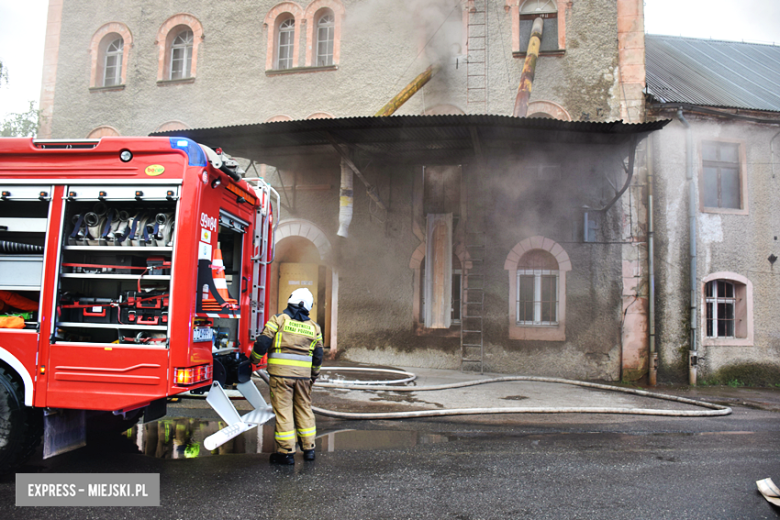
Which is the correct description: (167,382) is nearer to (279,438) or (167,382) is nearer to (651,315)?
(279,438)

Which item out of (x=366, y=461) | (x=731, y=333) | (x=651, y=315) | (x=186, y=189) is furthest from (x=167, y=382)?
(x=731, y=333)

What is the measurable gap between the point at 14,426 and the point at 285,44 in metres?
11.1

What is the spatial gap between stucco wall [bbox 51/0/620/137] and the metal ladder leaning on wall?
2189 mm

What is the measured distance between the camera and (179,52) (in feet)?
43.4

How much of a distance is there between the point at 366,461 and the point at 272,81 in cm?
1034

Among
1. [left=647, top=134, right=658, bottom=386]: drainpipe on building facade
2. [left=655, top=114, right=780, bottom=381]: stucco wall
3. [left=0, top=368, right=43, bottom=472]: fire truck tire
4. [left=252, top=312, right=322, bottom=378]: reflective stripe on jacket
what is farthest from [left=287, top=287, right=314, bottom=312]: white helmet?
[left=655, top=114, right=780, bottom=381]: stucco wall

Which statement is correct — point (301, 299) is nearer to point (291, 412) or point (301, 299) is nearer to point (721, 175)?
point (291, 412)

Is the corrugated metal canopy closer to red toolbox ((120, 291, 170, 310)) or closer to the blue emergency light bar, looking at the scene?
the blue emergency light bar

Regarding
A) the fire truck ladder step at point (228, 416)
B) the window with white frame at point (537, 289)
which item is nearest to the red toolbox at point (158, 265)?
the fire truck ladder step at point (228, 416)

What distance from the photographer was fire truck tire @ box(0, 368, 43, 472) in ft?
12.5

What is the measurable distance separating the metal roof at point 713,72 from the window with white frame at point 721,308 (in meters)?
3.90

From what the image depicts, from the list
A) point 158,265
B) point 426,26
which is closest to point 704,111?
point 426,26

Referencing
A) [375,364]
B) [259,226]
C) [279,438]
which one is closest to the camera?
[279,438]

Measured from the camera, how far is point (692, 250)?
10422 millimetres
